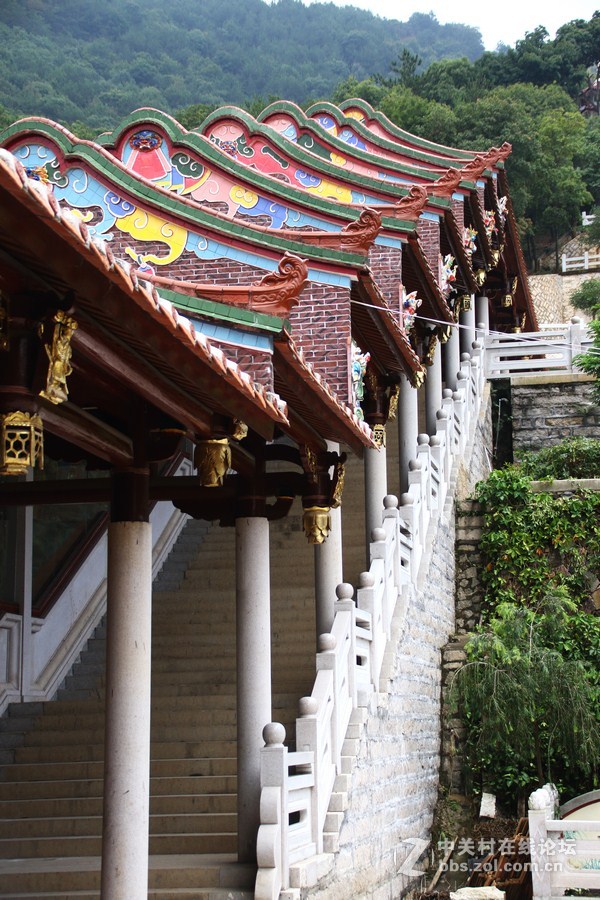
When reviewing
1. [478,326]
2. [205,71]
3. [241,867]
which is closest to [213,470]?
[241,867]

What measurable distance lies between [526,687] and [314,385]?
545 cm

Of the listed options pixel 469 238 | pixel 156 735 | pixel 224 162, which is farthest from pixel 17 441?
pixel 469 238

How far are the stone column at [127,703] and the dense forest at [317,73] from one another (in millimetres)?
41660

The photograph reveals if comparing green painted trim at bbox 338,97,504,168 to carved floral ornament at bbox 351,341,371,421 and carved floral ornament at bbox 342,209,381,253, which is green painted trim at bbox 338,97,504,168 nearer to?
carved floral ornament at bbox 351,341,371,421

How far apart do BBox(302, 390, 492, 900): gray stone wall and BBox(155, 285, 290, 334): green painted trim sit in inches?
140

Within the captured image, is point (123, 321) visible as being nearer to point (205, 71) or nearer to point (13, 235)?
point (13, 235)

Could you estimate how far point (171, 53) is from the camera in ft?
320

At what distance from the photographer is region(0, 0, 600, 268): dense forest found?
50.5m

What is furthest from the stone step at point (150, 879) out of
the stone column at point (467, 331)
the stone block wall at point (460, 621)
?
the stone column at point (467, 331)

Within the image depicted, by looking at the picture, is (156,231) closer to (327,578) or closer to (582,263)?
(327,578)

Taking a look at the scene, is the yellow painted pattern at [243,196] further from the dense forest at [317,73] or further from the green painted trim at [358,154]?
the dense forest at [317,73]

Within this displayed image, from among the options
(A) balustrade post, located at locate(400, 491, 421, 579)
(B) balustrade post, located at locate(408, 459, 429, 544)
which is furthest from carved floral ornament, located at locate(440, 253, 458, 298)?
(A) balustrade post, located at locate(400, 491, 421, 579)

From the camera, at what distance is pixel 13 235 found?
436 cm

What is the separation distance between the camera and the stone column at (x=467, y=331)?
20.9 metres
